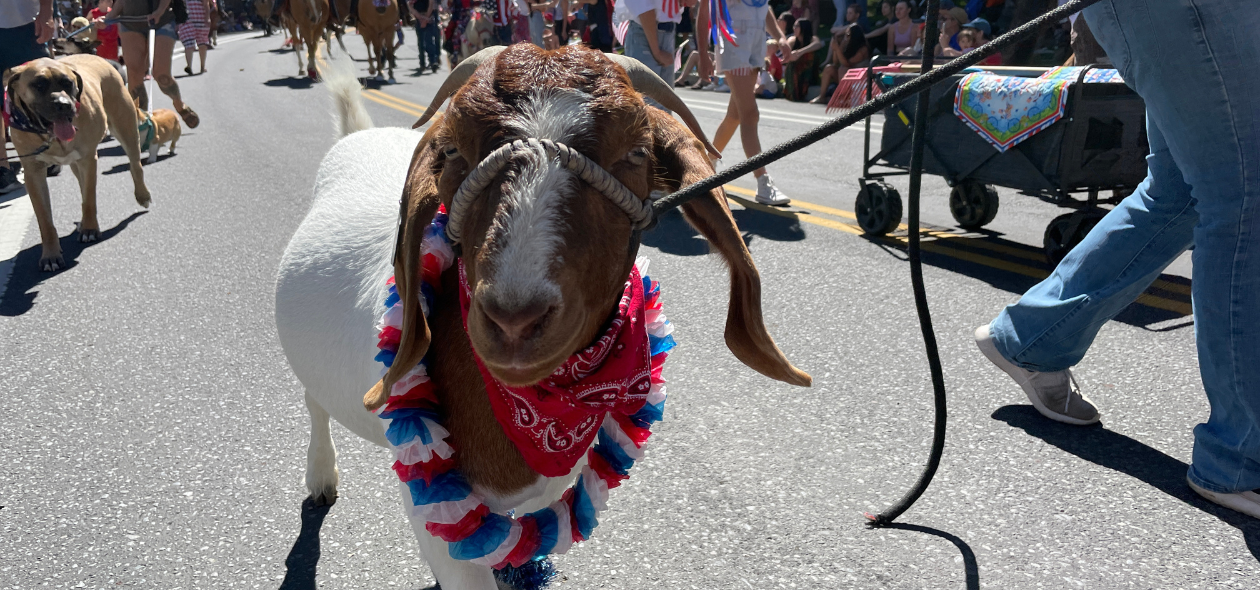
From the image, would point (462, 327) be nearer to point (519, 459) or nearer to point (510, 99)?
point (519, 459)

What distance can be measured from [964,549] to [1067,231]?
2.91 metres

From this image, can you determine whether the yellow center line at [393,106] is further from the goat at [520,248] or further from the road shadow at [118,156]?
the goat at [520,248]

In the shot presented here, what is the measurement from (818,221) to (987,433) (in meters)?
3.29

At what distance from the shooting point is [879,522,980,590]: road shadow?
2438 millimetres

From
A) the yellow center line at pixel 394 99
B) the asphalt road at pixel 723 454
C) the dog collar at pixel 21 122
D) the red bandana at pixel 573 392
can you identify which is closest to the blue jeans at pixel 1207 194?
the asphalt road at pixel 723 454

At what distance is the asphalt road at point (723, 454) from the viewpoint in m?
2.56

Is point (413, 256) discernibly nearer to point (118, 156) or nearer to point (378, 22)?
point (118, 156)

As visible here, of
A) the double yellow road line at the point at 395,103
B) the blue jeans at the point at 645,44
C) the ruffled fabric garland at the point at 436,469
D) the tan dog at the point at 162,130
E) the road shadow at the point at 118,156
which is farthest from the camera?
the double yellow road line at the point at 395,103

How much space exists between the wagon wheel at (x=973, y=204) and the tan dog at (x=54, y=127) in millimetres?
5698

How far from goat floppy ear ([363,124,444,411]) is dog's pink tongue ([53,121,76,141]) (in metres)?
5.34

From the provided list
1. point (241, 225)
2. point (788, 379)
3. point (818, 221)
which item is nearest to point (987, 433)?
point (788, 379)

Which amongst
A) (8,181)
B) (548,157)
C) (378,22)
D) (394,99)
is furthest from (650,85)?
(378,22)

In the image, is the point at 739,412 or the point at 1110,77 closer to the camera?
the point at 739,412

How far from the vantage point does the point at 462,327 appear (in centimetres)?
187
